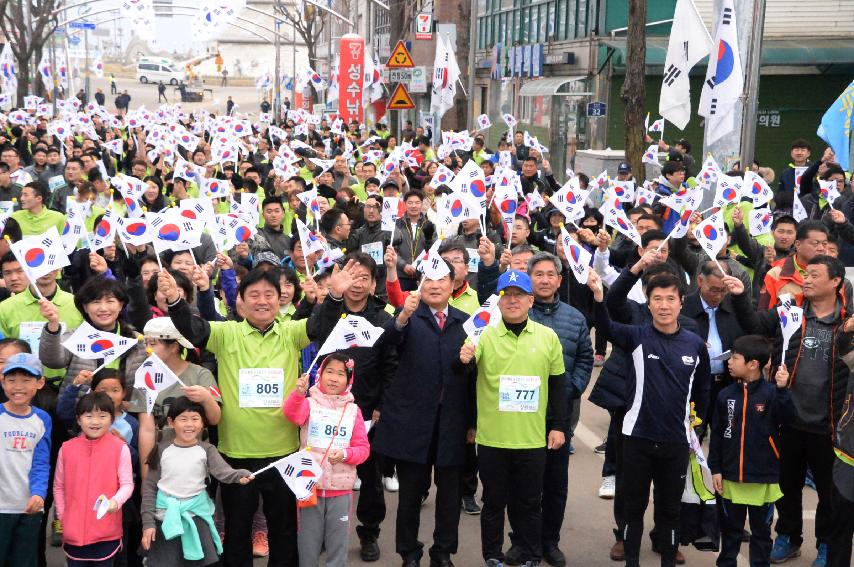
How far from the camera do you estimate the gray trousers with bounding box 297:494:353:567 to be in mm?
5719

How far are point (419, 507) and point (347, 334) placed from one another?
128 cm

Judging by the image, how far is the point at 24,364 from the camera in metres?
5.52

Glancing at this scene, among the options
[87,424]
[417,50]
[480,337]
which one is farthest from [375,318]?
[417,50]

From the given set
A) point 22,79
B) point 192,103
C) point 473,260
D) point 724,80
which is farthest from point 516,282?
point 192,103

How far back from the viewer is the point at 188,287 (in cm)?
651

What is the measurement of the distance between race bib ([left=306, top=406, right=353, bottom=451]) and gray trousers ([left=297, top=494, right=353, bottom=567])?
11.5 inches

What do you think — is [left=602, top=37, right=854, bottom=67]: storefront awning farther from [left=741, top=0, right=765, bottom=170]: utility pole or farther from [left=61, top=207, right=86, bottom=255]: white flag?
[left=61, top=207, right=86, bottom=255]: white flag

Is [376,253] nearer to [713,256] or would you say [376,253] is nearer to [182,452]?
[713,256]

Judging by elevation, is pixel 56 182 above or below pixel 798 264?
above

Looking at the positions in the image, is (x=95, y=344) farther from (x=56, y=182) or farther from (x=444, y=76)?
(x=444, y=76)

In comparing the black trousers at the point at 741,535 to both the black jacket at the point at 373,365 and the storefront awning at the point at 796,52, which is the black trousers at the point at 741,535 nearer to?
the black jacket at the point at 373,365

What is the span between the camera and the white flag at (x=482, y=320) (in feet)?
20.1

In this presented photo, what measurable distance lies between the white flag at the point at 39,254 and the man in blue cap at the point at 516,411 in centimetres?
256

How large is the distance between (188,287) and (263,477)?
4.67ft
